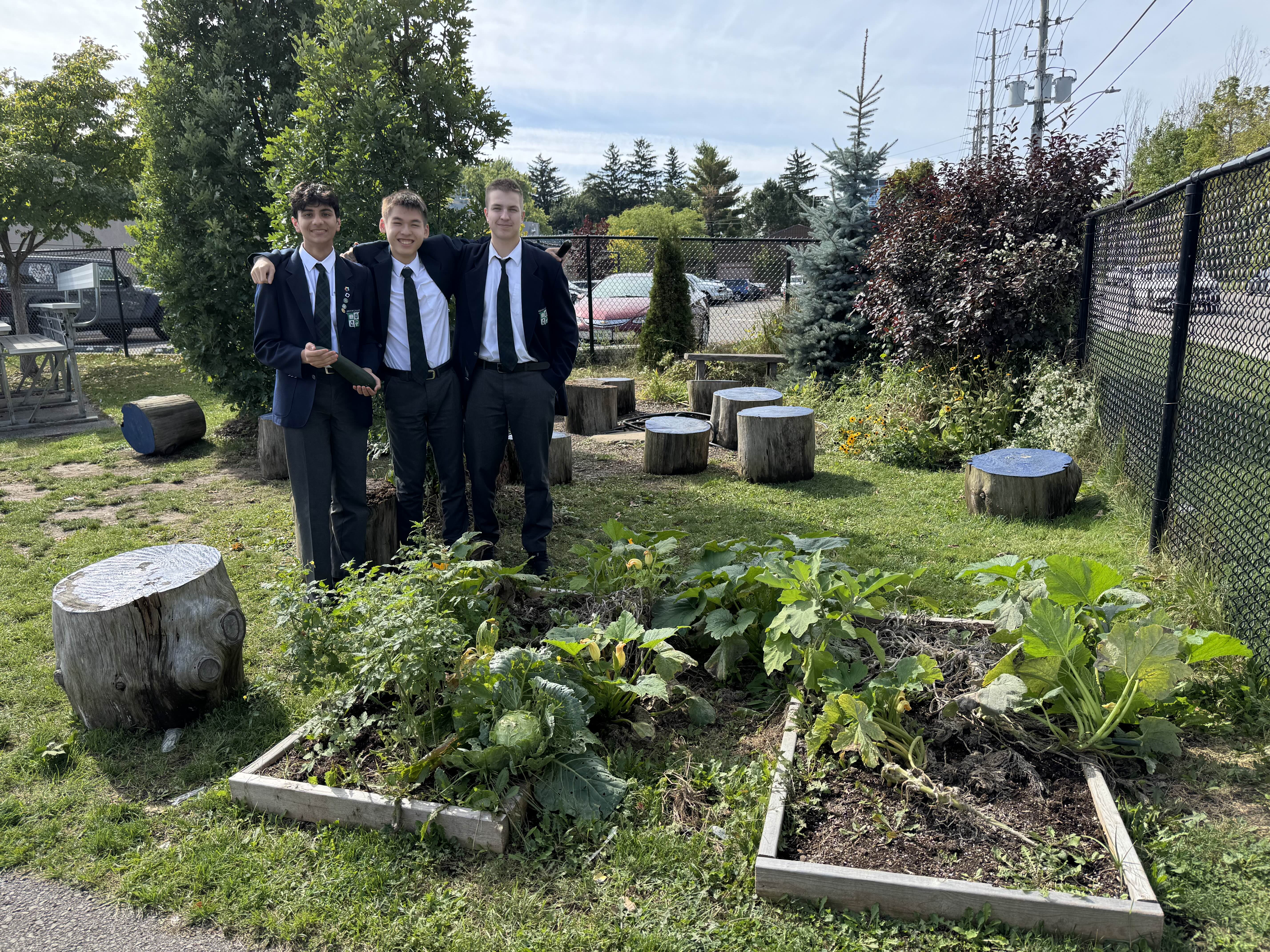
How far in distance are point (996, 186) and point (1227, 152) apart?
2274 cm

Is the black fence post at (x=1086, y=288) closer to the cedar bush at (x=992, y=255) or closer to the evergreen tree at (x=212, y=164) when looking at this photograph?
the cedar bush at (x=992, y=255)

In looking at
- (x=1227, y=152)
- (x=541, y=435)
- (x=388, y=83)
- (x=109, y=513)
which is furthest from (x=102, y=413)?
(x=1227, y=152)

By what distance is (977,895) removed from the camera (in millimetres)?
2268

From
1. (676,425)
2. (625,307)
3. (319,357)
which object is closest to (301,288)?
(319,357)

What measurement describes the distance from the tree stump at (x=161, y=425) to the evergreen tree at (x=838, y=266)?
7014 millimetres

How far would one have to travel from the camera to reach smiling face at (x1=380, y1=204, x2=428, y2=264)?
4.18 metres

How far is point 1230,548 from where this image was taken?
3945 millimetres

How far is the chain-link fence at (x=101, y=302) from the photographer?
1512 centimetres

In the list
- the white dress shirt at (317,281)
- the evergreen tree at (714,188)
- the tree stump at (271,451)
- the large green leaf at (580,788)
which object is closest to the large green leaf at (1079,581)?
the large green leaf at (580,788)

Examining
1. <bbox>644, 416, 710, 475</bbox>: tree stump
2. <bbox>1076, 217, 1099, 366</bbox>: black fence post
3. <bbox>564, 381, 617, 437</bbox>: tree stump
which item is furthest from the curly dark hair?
<bbox>1076, 217, 1099, 366</bbox>: black fence post

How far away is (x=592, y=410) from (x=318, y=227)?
5.29 m

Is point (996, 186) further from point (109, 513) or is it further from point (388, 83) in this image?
point (109, 513)

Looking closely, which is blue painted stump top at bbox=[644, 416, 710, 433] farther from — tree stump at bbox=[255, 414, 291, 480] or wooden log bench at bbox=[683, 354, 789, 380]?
tree stump at bbox=[255, 414, 291, 480]

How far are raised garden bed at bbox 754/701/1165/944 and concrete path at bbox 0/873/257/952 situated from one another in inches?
62.2
